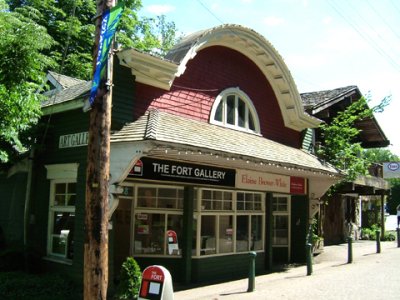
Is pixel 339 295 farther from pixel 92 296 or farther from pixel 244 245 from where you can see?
pixel 92 296

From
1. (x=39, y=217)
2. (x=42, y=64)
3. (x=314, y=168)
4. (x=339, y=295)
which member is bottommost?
(x=339, y=295)

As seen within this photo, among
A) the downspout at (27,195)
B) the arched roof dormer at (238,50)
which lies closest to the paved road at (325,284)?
the downspout at (27,195)

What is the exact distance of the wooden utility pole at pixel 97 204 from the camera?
5.73 m

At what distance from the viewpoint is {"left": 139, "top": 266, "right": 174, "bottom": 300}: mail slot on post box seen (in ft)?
20.0

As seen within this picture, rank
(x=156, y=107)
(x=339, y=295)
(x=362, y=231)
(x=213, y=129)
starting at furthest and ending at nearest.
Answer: (x=362, y=231) → (x=213, y=129) → (x=156, y=107) → (x=339, y=295)

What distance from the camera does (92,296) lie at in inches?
225

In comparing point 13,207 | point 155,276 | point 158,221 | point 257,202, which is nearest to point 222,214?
point 257,202

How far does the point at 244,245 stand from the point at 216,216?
1711 millimetres

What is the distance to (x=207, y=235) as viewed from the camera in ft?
39.8

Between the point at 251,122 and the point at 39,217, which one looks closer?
the point at 39,217

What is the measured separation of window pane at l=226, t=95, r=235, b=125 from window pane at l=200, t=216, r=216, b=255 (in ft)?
9.48

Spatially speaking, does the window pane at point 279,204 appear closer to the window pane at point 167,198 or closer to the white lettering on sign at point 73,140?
the window pane at point 167,198

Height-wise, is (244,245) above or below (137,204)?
below

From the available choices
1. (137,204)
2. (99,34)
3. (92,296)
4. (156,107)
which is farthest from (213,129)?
(92,296)
